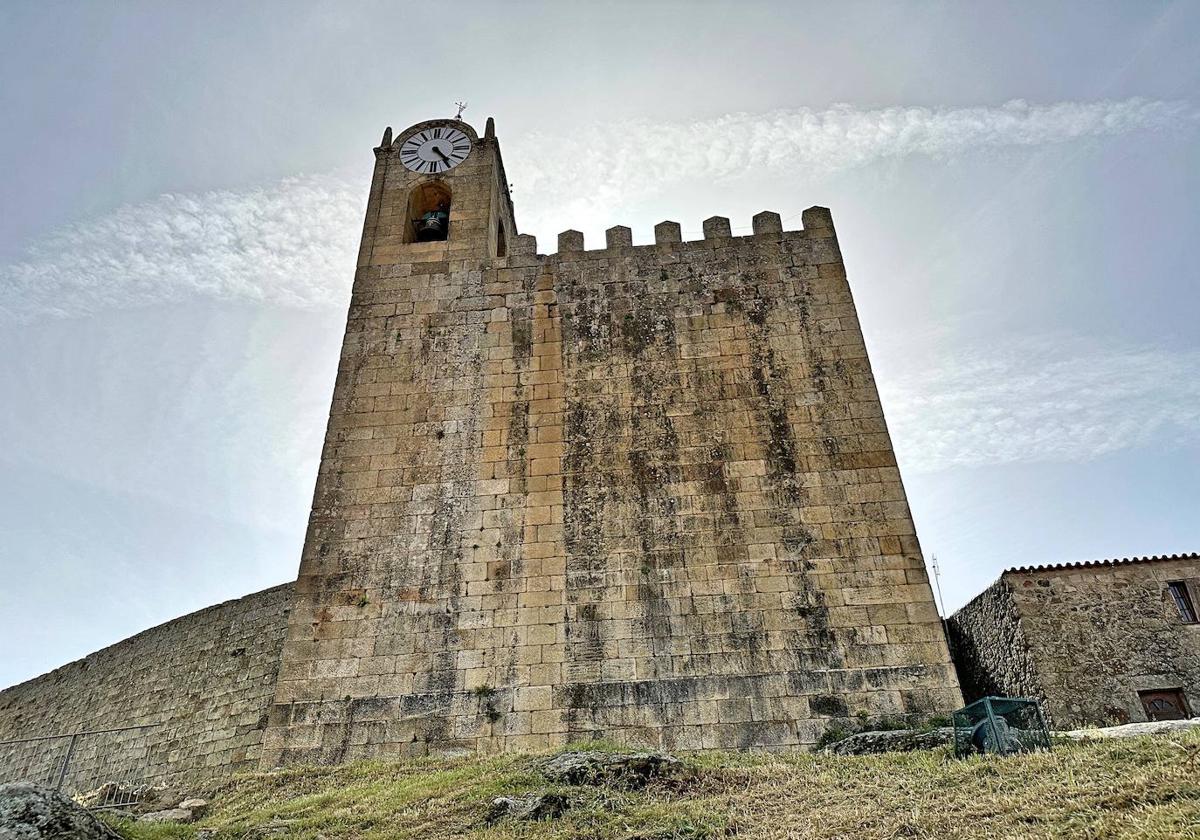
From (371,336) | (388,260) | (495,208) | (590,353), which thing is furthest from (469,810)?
(495,208)

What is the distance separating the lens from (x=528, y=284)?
13.4 m

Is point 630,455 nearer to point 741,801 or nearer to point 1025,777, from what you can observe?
point 741,801

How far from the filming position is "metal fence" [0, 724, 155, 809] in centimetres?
1514

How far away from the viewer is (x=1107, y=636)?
35.9ft

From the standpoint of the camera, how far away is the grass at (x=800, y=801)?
210 inches

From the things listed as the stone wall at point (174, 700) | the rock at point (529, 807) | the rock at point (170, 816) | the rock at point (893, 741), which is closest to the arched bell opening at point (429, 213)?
the stone wall at point (174, 700)

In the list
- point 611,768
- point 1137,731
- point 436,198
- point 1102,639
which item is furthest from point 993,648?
point 436,198

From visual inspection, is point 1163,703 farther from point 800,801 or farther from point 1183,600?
point 800,801

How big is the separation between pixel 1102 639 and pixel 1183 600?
1.37 metres

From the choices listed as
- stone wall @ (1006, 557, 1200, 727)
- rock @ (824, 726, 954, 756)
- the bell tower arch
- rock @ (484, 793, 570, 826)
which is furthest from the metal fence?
stone wall @ (1006, 557, 1200, 727)

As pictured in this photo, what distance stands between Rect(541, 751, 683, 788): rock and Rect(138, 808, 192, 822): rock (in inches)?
155

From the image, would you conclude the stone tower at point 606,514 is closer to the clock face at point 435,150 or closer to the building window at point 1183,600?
the clock face at point 435,150

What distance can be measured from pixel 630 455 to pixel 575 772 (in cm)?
492

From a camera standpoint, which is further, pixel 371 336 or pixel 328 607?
pixel 371 336
